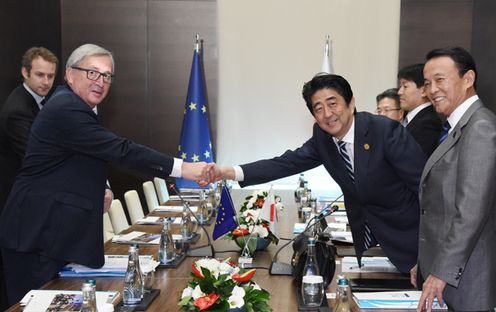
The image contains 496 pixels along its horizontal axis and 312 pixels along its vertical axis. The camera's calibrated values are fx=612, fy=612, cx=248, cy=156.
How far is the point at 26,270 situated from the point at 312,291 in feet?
4.43

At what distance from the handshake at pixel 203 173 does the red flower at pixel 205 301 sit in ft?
5.17

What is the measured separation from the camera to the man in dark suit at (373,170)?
2.82 m

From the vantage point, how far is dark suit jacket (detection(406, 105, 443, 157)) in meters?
4.09

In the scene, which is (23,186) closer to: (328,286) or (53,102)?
(53,102)

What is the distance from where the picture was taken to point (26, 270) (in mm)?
2789

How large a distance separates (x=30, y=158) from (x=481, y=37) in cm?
561

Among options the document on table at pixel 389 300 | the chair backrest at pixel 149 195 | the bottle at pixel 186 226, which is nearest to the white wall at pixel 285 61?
the chair backrest at pixel 149 195

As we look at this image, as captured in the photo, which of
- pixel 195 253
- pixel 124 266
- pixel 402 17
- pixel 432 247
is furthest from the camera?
pixel 402 17

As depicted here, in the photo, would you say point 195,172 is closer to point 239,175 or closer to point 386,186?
point 239,175

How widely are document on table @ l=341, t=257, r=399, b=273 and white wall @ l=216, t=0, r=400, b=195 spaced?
14.8ft

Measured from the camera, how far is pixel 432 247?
2.35 metres

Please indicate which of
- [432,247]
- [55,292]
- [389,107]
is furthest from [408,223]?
[389,107]

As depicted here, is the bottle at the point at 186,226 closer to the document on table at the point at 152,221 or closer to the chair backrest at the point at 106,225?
the document on table at the point at 152,221

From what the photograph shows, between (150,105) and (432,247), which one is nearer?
(432,247)
